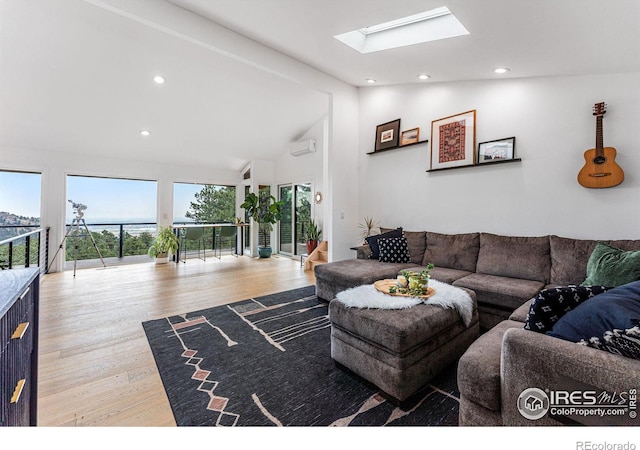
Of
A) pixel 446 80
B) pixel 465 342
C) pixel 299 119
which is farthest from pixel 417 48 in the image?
pixel 299 119

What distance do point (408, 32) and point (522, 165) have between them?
6.28ft

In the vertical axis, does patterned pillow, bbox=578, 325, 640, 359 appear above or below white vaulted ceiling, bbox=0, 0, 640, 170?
below

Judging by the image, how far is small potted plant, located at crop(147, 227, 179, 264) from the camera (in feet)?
19.5

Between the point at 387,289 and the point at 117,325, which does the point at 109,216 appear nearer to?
the point at 117,325

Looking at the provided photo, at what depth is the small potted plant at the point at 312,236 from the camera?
5.90 meters

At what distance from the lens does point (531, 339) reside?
1.08 metres

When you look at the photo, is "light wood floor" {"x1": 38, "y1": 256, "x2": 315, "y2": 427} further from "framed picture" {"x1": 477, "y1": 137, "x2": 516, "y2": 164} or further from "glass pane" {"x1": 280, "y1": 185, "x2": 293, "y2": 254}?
"framed picture" {"x1": 477, "y1": 137, "x2": 516, "y2": 164}

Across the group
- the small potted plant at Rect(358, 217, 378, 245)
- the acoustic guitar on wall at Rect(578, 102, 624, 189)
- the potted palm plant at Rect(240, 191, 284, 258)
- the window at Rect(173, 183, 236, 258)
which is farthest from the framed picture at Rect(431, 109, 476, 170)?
the window at Rect(173, 183, 236, 258)

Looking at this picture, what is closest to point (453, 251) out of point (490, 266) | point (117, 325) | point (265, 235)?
point (490, 266)

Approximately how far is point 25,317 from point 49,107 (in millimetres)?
4654

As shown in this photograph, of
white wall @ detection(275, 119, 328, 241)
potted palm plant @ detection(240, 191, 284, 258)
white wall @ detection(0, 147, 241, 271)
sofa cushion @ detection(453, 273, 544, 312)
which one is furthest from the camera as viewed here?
potted palm plant @ detection(240, 191, 284, 258)

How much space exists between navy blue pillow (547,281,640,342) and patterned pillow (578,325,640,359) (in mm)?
17

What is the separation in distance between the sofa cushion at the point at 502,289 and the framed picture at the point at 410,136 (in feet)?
7.22

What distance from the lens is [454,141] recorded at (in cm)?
369
